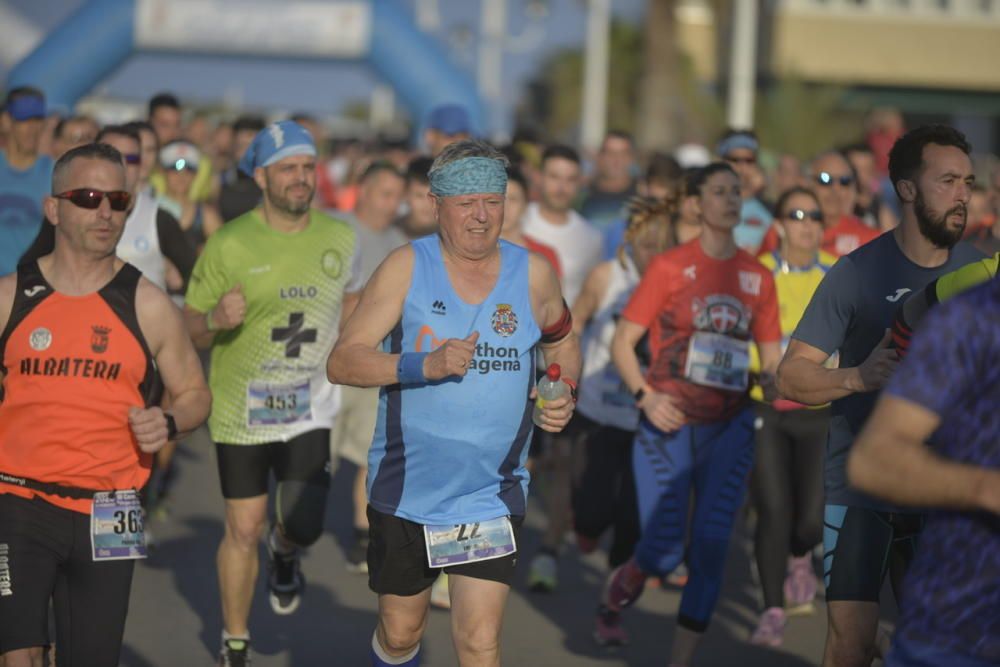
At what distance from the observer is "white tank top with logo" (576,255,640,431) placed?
8344 millimetres

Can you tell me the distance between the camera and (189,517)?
400 inches

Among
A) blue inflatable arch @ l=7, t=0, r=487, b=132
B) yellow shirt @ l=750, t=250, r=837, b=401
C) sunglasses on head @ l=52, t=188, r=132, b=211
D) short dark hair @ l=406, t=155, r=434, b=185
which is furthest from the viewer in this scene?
blue inflatable arch @ l=7, t=0, r=487, b=132

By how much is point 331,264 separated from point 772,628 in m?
2.75

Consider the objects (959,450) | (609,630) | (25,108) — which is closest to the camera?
(959,450)

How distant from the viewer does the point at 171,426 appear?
5.10m

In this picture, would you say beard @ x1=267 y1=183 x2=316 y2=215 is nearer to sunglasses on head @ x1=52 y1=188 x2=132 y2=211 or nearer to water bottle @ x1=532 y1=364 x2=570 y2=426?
sunglasses on head @ x1=52 y1=188 x2=132 y2=211

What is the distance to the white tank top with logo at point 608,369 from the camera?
8344 mm

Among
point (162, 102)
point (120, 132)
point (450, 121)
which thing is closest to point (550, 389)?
point (120, 132)

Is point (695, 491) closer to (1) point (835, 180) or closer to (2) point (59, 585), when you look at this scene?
(2) point (59, 585)

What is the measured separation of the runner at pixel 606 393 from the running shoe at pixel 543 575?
277 mm

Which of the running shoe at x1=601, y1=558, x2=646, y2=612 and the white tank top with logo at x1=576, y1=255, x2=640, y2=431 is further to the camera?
the white tank top with logo at x1=576, y1=255, x2=640, y2=431

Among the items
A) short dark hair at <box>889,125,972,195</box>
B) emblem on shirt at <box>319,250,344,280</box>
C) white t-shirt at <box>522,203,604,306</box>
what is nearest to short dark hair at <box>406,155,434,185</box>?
white t-shirt at <box>522,203,604,306</box>

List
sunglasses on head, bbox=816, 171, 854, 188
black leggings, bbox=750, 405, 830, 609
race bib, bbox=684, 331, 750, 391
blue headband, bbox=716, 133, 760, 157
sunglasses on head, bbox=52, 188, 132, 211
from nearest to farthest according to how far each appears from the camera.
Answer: sunglasses on head, bbox=52, 188, 132, 211 → race bib, bbox=684, 331, 750, 391 → black leggings, bbox=750, 405, 830, 609 → sunglasses on head, bbox=816, 171, 854, 188 → blue headband, bbox=716, 133, 760, 157

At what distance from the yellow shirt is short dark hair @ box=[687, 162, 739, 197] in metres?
0.71
